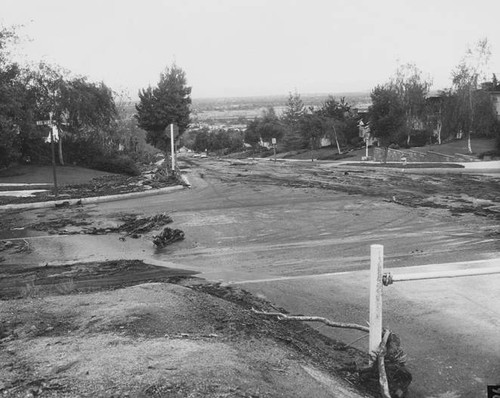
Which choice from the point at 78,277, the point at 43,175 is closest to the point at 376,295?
the point at 78,277

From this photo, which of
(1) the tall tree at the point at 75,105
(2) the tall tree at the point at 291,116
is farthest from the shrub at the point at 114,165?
(2) the tall tree at the point at 291,116

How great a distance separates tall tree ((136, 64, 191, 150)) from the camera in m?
34.3

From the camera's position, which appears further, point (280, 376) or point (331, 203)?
point (331, 203)

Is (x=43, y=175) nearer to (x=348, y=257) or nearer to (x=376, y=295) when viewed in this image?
(x=348, y=257)

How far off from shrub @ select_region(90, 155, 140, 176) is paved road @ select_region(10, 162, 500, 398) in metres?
17.5

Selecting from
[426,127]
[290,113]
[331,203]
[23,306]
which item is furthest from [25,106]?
[290,113]

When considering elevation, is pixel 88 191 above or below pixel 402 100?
below

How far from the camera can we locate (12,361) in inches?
167

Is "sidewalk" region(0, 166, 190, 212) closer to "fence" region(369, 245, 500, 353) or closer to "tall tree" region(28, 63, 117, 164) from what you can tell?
"tall tree" region(28, 63, 117, 164)

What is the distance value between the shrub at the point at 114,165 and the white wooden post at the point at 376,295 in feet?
103

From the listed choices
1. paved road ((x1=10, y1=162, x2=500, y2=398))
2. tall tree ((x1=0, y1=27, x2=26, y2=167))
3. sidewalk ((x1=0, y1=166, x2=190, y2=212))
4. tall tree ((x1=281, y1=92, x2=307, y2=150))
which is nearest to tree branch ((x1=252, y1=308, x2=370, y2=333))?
paved road ((x1=10, y1=162, x2=500, y2=398))

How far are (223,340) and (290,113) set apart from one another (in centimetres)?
10266

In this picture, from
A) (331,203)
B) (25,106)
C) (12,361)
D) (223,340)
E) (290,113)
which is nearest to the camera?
(12,361)

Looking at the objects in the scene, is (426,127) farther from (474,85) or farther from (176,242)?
(176,242)
